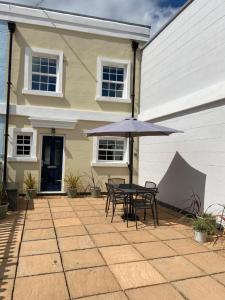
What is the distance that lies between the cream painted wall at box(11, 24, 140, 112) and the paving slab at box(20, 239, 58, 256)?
601 cm

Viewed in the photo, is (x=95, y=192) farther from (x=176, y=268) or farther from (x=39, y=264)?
(x=176, y=268)

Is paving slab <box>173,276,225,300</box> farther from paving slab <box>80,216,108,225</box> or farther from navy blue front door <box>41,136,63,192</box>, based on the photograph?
navy blue front door <box>41,136,63,192</box>

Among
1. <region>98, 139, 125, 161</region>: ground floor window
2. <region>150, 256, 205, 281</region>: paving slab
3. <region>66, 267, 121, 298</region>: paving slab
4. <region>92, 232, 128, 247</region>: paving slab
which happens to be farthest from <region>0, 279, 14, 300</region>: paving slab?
<region>98, 139, 125, 161</region>: ground floor window

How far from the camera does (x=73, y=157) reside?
1027 cm

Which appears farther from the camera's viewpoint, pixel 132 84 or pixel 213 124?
pixel 132 84

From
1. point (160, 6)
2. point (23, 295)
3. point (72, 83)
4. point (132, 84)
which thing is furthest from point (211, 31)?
point (23, 295)

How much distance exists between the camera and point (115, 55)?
10688mm

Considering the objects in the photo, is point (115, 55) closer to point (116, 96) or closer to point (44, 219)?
point (116, 96)

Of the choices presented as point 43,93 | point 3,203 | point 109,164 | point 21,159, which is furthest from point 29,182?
point 43,93

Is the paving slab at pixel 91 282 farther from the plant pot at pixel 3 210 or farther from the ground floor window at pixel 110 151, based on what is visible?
the ground floor window at pixel 110 151

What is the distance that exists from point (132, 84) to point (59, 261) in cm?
804

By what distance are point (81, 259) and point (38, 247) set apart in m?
0.94

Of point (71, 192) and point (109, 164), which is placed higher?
point (109, 164)

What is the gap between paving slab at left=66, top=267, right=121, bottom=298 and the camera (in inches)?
137
